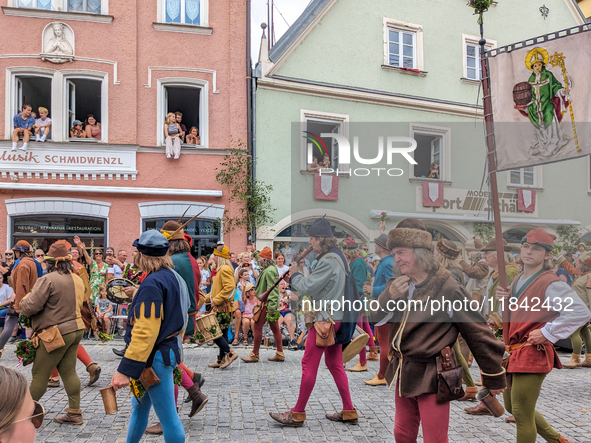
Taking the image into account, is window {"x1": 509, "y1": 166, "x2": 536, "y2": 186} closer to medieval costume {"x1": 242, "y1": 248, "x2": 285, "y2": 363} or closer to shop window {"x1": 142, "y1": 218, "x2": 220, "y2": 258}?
medieval costume {"x1": 242, "y1": 248, "x2": 285, "y2": 363}

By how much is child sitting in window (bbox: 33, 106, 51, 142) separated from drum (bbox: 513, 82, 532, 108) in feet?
41.4

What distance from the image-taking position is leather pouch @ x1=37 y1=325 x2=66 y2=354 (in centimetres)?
529

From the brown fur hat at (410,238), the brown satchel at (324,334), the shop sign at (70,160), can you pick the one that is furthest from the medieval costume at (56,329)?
the shop sign at (70,160)

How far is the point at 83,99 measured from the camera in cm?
1490

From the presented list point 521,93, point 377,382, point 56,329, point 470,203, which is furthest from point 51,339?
point 470,203

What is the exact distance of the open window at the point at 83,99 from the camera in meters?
14.8

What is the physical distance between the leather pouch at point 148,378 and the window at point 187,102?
11845mm

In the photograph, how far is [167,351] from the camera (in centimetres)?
389

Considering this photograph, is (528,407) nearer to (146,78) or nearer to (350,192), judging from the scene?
(350,192)

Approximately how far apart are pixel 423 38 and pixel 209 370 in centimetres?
1296

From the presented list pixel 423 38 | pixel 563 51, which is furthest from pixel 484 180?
pixel 423 38

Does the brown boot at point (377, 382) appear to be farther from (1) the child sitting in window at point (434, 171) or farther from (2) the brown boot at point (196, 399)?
(1) the child sitting in window at point (434, 171)

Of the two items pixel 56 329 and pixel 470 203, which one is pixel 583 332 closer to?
pixel 470 203

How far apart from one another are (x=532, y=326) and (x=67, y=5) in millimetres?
14762
